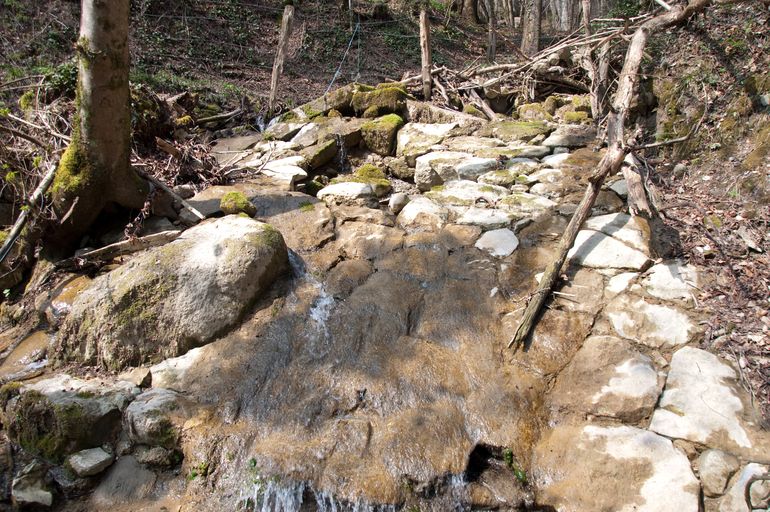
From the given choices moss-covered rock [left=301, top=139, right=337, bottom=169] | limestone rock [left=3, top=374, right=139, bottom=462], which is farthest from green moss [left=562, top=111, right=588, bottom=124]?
→ limestone rock [left=3, top=374, right=139, bottom=462]

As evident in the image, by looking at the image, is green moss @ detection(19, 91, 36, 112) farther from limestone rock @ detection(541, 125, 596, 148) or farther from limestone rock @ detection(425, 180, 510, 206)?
limestone rock @ detection(541, 125, 596, 148)

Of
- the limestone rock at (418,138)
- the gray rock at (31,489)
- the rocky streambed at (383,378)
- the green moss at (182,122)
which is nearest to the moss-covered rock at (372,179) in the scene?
the limestone rock at (418,138)

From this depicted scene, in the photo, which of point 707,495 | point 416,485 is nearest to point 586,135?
point 707,495

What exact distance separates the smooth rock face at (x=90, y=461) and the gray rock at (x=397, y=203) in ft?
12.5

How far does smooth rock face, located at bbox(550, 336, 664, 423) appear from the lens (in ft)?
10.4

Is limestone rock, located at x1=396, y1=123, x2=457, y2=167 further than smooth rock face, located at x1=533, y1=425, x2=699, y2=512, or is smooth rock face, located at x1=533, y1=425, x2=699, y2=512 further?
limestone rock, located at x1=396, y1=123, x2=457, y2=167

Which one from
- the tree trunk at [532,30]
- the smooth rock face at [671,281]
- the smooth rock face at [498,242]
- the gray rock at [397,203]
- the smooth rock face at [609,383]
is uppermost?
the tree trunk at [532,30]

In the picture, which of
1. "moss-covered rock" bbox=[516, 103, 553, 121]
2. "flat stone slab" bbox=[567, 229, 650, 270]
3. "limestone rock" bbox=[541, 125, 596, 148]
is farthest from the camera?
"moss-covered rock" bbox=[516, 103, 553, 121]

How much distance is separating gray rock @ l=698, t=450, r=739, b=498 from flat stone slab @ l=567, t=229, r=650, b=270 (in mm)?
1795

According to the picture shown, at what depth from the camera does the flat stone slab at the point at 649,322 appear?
353 centimetres

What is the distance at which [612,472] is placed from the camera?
285cm

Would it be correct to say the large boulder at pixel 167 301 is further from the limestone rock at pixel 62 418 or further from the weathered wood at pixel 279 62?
the weathered wood at pixel 279 62

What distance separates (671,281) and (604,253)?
61 cm

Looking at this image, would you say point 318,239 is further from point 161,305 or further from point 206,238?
point 161,305
